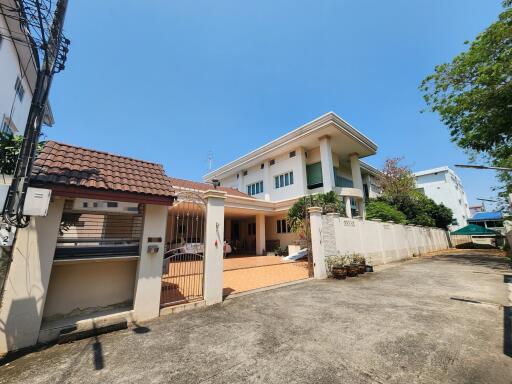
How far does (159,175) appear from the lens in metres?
5.88

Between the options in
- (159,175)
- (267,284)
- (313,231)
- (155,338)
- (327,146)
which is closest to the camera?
(155,338)

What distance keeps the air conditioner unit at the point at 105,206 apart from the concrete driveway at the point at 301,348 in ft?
8.20

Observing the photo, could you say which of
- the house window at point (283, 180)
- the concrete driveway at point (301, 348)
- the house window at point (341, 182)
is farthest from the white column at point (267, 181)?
the concrete driveway at point (301, 348)

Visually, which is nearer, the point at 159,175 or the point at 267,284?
the point at 159,175

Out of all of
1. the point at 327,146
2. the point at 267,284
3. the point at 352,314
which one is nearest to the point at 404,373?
the point at 352,314

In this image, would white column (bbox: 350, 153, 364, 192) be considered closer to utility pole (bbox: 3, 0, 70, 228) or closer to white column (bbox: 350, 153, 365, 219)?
white column (bbox: 350, 153, 365, 219)

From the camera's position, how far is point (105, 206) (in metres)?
4.87

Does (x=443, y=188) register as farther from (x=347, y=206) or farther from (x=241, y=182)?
(x=241, y=182)

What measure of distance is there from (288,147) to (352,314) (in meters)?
17.0

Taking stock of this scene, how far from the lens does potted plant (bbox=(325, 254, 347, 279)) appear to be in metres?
9.39

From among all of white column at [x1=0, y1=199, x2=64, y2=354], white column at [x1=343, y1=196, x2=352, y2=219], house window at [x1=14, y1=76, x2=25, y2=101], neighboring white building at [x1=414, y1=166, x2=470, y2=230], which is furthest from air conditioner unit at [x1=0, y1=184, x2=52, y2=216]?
neighboring white building at [x1=414, y1=166, x2=470, y2=230]

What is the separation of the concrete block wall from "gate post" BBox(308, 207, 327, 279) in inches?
4.5

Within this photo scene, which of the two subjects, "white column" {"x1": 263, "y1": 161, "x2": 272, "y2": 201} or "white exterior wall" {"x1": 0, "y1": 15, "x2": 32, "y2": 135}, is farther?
"white column" {"x1": 263, "y1": 161, "x2": 272, "y2": 201}

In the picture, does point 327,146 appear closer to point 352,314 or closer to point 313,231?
point 313,231
